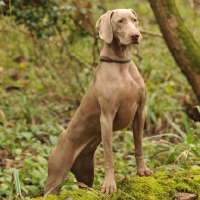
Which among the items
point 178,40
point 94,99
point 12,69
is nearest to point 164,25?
point 178,40

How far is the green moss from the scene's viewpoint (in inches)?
131

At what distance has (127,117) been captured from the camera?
134 inches

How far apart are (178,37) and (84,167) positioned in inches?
89.0

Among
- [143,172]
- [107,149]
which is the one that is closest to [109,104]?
[107,149]

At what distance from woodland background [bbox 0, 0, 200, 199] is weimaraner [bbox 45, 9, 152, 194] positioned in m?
0.80

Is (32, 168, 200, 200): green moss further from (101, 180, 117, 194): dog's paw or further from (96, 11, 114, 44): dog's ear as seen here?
(96, 11, 114, 44): dog's ear

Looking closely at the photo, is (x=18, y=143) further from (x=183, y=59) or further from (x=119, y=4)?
(x=119, y=4)

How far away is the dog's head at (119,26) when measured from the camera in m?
3.10

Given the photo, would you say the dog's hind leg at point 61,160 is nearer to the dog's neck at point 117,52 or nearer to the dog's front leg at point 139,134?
the dog's front leg at point 139,134

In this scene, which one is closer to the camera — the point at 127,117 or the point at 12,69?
the point at 127,117

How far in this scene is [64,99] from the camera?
305 inches

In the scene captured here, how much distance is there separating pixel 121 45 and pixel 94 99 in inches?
17.9

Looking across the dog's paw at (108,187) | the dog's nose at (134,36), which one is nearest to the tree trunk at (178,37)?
the dog's nose at (134,36)

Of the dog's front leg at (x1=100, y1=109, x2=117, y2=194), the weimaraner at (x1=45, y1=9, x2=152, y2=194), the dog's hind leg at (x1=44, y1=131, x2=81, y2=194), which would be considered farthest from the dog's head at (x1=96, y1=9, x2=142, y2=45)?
the dog's hind leg at (x1=44, y1=131, x2=81, y2=194)
